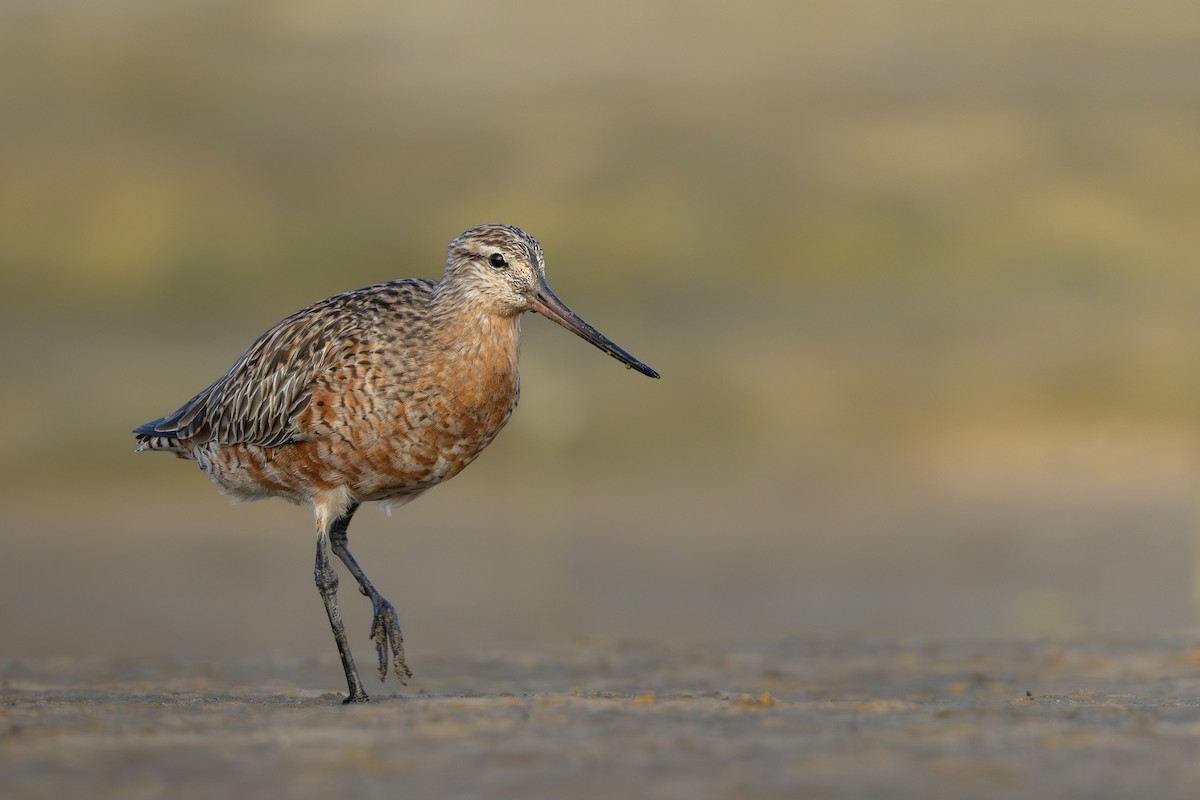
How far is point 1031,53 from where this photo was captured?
52.6m

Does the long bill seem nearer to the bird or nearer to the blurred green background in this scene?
the bird

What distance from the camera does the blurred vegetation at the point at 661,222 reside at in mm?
32219

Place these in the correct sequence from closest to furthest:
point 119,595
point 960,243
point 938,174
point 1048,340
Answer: point 119,595, point 1048,340, point 960,243, point 938,174

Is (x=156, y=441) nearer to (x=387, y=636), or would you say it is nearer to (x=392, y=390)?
(x=387, y=636)

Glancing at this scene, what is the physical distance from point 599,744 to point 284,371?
4162mm

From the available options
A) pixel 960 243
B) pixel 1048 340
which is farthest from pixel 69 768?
pixel 960 243

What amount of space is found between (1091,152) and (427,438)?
117 ft

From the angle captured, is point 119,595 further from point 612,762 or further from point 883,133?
point 883,133

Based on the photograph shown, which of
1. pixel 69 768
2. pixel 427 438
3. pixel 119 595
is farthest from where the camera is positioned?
pixel 119 595

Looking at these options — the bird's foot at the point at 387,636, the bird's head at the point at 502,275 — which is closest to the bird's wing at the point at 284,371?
the bird's head at the point at 502,275

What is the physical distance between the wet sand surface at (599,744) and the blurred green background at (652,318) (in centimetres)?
1014

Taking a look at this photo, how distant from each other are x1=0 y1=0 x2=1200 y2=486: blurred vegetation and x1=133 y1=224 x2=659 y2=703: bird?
65.5 feet

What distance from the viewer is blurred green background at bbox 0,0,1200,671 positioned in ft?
79.4

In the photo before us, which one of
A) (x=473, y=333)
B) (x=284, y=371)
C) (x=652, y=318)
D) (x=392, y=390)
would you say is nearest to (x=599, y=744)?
(x=392, y=390)
